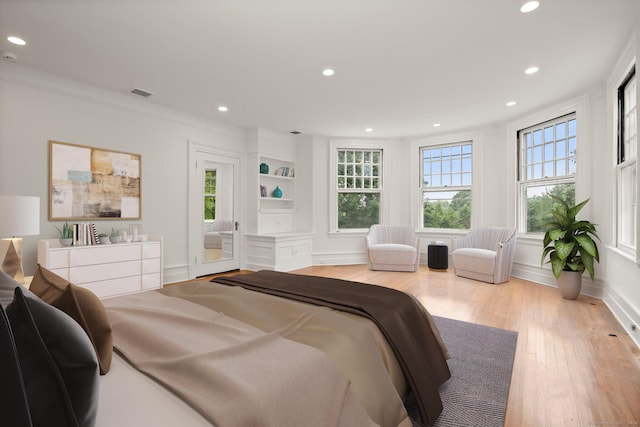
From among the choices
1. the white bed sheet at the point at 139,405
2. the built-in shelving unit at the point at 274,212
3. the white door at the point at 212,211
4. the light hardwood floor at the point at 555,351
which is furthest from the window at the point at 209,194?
the white bed sheet at the point at 139,405

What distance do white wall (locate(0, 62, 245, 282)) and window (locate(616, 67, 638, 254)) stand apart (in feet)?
17.7

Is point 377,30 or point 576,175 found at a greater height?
point 377,30

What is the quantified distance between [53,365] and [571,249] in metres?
4.82

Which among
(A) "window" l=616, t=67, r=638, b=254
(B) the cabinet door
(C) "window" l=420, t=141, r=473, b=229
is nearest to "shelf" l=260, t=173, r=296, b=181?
(B) the cabinet door

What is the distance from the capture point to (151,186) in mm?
4539

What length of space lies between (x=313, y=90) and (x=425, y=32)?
1.65 metres

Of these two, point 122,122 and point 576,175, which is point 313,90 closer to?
point 122,122

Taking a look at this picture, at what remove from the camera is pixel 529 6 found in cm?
241

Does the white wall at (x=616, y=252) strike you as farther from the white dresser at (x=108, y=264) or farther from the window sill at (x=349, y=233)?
the white dresser at (x=108, y=264)

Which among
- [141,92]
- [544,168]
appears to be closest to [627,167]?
[544,168]

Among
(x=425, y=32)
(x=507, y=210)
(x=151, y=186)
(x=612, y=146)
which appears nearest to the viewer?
(x=425, y=32)

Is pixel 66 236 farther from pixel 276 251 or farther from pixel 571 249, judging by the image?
pixel 571 249

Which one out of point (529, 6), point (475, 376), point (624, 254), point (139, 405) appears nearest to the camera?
point (139, 405)

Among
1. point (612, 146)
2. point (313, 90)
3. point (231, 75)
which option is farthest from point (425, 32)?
point (612, 146)
